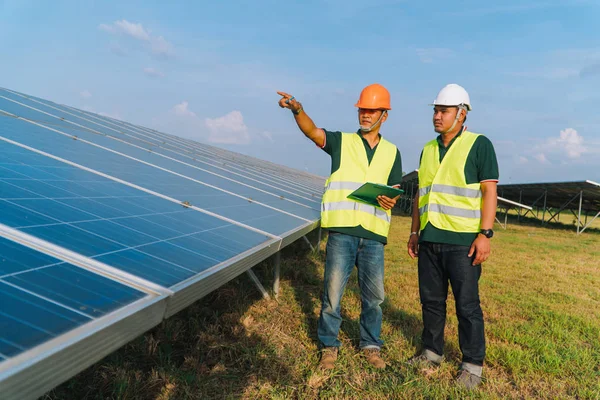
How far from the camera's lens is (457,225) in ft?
12.6

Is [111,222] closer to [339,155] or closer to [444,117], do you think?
[339,155]

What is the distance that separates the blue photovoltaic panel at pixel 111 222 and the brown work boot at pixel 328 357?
1.31 metres

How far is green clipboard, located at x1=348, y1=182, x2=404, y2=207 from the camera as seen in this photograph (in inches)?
141

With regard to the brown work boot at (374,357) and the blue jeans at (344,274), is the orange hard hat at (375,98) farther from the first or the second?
the brown work boot at (374,357)

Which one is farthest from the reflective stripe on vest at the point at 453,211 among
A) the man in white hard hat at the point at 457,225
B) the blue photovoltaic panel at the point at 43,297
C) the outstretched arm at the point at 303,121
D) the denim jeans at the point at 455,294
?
the blue photovoltaic panel at the point at 43,297

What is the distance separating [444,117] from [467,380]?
235 cm

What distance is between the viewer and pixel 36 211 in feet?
7.73

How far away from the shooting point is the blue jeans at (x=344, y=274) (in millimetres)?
3971

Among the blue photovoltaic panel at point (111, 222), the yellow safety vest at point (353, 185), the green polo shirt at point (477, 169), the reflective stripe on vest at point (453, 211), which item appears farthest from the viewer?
the yellow safety vest at point (353, 185)

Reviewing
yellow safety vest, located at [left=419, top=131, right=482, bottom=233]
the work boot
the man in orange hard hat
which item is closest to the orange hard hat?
the man in orange hard hat

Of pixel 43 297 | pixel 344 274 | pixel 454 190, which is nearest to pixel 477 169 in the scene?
pixel 454 190

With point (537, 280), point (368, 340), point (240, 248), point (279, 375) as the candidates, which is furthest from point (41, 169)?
point (537, 280)

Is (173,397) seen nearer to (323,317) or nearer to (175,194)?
(323,317)

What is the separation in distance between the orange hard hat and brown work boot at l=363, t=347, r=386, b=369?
2.28 m
